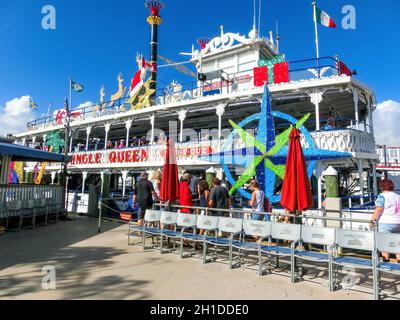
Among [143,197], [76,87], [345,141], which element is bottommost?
[143,197]

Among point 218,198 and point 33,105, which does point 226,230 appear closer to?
point 218,198

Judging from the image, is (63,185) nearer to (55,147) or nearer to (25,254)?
(25,254)

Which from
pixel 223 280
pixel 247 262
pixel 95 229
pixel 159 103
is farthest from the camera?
pixel 159 103

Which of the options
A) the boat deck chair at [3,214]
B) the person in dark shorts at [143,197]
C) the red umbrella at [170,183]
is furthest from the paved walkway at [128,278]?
the boat deck chair at [3,214]

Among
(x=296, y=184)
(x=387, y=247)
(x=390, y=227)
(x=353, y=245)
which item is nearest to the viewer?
(x=387, y=247)

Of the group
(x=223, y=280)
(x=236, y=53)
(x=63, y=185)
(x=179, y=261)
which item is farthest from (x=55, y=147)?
(x=223, y=280)

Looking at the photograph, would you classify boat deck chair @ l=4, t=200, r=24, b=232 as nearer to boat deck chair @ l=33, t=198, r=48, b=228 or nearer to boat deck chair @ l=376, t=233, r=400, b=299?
boat deck chair @ l=33, t=198, r=48, b=228

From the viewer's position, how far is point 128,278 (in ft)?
15.6

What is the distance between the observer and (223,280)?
15.4 ft

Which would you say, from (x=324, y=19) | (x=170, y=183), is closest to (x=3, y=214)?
(x=170, y=183)

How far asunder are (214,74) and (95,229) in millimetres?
10662

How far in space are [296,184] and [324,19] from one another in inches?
418

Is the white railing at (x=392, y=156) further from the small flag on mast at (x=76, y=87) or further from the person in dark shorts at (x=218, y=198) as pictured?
the small flag on mast at (x=76, y=87)
